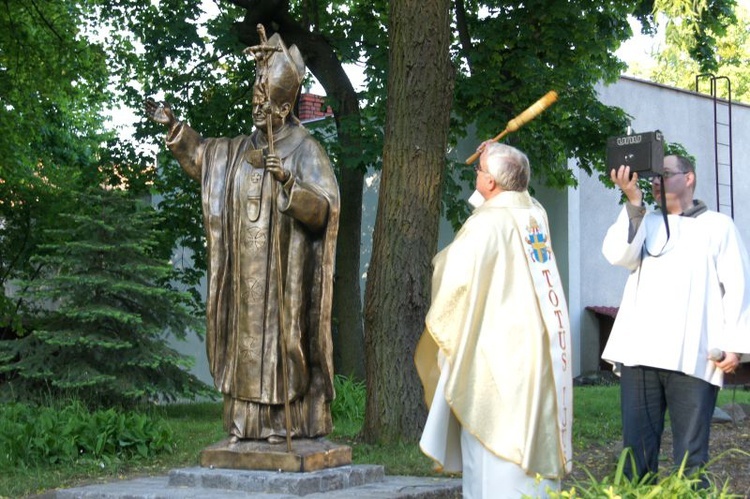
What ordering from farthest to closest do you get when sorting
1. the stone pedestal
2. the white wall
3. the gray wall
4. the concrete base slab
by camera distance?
the gray wall
the white wall
the stone pedestal
the concrete base slab

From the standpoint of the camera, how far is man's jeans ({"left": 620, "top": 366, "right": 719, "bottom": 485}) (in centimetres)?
580

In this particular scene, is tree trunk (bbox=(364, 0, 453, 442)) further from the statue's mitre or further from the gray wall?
the gray wall

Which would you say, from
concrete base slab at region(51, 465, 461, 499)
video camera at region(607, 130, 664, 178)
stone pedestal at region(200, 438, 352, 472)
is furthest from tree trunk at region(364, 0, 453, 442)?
video camera at region(607, 130, 664, 178)

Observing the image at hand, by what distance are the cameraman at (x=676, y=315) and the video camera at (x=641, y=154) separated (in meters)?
0.05

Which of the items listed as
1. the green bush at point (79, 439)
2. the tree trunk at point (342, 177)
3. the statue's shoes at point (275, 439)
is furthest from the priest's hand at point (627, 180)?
the tree trunk at point (342, 177)

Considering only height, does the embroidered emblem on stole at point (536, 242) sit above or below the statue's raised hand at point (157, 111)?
below

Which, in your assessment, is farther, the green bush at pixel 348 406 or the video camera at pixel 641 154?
the green bush at pixel 348 406

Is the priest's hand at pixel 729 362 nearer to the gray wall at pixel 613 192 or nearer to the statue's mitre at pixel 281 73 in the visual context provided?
the statue's mitre at pixel 281 73

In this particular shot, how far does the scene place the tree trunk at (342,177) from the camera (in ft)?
54.5

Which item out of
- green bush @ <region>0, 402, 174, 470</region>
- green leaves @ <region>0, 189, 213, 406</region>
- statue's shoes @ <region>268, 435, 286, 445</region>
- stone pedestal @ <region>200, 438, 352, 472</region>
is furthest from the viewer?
green leaves @ <region>0, 189, 213, 406</region>

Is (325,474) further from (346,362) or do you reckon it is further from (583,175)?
(583,175)

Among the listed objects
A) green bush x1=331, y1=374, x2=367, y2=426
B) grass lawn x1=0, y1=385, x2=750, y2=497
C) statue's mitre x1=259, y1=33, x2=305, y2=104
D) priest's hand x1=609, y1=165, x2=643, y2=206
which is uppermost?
statue's mitre x1=259, y1=33, x2=305, y2=104

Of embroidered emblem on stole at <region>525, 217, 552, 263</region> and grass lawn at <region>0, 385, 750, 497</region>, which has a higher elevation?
embroidered emblem on stole at <region>525, 217, 552, 263</region>

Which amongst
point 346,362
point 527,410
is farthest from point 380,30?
point 527,410
